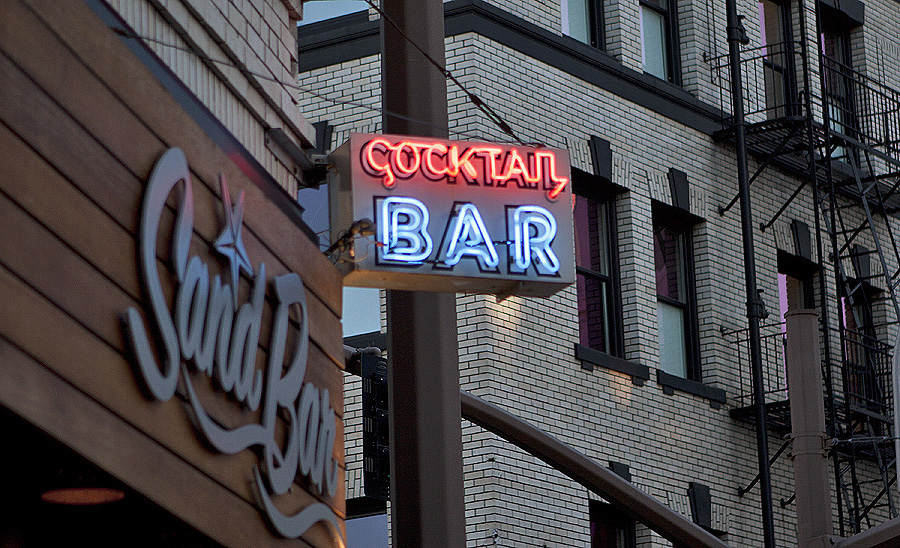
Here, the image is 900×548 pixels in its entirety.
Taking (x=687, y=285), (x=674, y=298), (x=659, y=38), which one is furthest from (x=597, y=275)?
(x=659, y=38)

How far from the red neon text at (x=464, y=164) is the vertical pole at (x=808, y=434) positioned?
15.4ft

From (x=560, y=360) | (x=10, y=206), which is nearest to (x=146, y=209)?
(x=10, y=206)

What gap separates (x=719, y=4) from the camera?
20.5 meters

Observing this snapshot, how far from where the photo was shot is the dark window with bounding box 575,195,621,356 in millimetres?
17875

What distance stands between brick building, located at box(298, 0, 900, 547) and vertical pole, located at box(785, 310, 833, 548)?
6.35 ft

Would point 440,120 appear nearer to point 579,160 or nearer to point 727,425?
point 579,160

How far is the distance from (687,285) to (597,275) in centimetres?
171

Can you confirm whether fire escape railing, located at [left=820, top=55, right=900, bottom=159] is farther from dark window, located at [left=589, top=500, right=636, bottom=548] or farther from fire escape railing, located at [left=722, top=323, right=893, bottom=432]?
dark window, located at [left=589, top=500, right=636, bottom=548]

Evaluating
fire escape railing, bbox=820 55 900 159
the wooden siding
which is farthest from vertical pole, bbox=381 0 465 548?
fire escape railing, bbox=820 55 900 159

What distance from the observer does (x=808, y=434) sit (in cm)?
1292

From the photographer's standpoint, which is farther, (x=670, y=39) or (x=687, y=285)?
(x=670, y=39)

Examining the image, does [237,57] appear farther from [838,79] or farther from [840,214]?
[838,79]

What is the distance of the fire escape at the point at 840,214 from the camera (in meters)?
19.4

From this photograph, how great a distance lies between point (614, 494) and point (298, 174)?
11.4 ft
